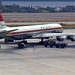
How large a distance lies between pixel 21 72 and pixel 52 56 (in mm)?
15061

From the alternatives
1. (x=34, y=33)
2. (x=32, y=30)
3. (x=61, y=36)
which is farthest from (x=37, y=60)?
(x=34, y=33)

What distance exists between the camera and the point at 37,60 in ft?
182

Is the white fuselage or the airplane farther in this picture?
the white fuselage

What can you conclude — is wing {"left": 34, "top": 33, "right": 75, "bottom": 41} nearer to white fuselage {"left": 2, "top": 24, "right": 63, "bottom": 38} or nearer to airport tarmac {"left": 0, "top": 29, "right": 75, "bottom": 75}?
white fuselage {"left": 2, "top": 24, "right": 63, "bottom": 38}

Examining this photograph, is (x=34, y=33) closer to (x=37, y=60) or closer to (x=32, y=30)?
(x=32, y=30)

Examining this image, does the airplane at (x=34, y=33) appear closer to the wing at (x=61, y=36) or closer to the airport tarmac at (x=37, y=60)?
the wing at (x=61, y=36)

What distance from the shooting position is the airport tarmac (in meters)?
46.8

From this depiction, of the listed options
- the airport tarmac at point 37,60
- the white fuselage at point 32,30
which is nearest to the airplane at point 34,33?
the white fuselage at point 32,30

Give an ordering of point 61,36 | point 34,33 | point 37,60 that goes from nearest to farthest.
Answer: point 37,60 → point 61,36 → point 34,33

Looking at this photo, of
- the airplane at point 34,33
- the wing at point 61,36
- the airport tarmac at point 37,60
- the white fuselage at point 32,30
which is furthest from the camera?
the wing at point 61,36

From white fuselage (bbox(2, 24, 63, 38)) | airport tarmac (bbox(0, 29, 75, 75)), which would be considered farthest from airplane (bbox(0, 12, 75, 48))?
airport tarmac (bbox(0, 29, 75, 75))

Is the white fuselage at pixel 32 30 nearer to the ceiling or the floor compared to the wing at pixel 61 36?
nearer to the ceiling

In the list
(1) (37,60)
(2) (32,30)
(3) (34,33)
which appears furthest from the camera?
(3) (34,33)

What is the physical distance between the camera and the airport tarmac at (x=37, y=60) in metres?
46.8
